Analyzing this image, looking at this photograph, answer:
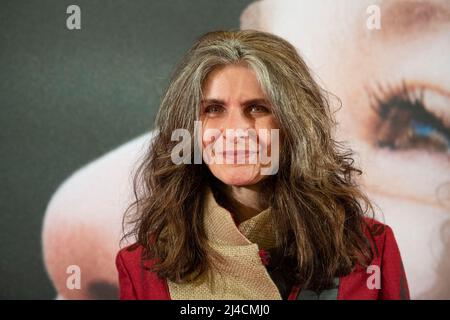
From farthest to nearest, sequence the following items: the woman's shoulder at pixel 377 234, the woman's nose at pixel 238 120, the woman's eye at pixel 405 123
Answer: the woman's eye at pixel 405 123, the woman's shoulder at pixel 377 234, the woman's nose at pixel 238 120

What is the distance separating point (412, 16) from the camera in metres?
1.69

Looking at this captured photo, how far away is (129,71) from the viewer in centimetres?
172

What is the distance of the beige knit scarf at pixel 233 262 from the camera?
1.31m

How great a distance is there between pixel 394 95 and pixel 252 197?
597mm

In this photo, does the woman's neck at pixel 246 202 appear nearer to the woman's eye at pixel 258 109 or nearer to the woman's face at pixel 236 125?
the woman's face at pixel 236 125

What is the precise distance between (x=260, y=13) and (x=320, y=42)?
202 millimetres

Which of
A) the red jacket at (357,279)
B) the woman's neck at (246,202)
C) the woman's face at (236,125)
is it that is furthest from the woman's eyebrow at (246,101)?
the red jacket at (357,279)

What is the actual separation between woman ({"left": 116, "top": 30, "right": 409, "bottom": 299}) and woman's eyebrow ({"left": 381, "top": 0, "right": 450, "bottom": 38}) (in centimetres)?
47

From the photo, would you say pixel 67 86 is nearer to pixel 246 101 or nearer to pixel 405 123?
pixel 246 101

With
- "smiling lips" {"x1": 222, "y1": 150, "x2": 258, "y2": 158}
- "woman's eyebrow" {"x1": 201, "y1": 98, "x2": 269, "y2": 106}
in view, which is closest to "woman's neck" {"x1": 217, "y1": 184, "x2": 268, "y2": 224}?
"smiling lips" {"x1": 222, "y1": 150, "x2": 258, "y2": 158}

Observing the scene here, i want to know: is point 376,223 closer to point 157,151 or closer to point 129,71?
point 157,151

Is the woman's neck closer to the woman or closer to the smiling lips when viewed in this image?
the woman

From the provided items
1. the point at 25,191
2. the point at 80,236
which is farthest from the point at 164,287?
the point at 25,191

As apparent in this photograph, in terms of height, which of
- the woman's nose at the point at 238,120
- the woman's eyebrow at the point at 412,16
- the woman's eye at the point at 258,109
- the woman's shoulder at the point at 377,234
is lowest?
the woman's shoulder at the point at 377,234
